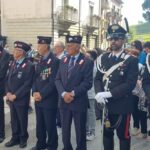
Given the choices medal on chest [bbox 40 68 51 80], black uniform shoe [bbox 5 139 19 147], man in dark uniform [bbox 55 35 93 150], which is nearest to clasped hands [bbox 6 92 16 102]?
medal on chest [bbox 40 68 51 80]

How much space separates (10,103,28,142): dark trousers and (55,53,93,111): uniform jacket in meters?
1.04

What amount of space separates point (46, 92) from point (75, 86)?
0.62 metres

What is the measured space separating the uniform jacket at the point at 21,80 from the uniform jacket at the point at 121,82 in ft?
5.20

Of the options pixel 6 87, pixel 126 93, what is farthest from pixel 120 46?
pixel 6 87

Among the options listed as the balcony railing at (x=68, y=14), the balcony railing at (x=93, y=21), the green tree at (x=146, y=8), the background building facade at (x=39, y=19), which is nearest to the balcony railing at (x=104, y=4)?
the balcony railing at (x=93, y=21)

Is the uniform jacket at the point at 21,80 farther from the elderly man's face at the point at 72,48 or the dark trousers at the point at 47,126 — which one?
the elderly man's face at the point at 72,48

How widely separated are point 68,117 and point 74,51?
Result: 3.22 feet

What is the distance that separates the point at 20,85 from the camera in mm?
5750

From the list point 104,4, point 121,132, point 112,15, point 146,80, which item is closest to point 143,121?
point 146,80

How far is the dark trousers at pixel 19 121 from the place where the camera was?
19.0 feet

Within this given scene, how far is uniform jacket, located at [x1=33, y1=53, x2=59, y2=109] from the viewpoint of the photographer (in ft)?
17.7

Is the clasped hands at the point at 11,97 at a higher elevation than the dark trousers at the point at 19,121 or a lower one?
higher

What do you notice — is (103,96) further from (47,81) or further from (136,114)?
(136,114)

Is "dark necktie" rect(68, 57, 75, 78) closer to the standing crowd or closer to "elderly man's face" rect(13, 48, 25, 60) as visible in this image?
the standing crowd
